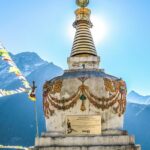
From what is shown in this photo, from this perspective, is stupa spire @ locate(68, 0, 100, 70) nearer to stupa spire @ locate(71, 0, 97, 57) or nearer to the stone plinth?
stupa spire @ locate(71, 0, 97, 57)

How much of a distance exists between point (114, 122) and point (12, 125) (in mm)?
60280

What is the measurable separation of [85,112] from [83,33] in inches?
187

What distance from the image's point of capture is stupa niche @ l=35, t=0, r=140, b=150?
1617 centimetres

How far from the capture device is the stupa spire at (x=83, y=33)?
19.0 metres

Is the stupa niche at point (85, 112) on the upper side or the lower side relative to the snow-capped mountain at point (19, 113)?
lower

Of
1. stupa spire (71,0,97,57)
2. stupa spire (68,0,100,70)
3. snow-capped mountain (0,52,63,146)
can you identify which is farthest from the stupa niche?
snow-capped mountain (0,52,63,146)

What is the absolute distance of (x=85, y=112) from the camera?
16.7m

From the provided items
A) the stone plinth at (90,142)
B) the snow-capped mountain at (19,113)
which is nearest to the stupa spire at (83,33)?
the stone plinth at (90,142)

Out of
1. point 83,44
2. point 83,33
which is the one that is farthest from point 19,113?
point 83,44

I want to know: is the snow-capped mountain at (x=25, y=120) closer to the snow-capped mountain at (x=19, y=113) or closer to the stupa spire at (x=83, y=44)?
the snow-capped mountain at (x=19, y=113)

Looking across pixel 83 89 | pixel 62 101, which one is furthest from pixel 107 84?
pixel 62 101

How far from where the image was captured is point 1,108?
8044 cm

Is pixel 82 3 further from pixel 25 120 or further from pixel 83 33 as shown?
pixel 25 120

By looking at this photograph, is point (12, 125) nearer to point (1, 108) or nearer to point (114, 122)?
point (1, 108)
